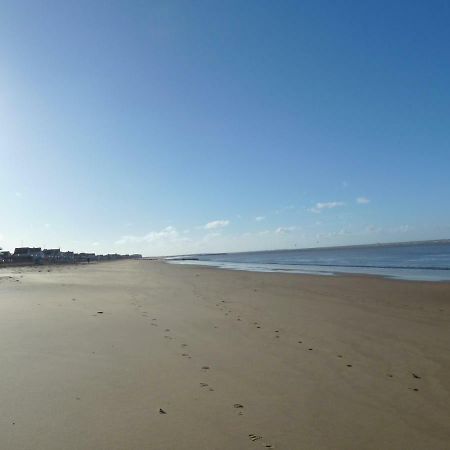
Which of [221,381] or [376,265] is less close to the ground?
[221,381]

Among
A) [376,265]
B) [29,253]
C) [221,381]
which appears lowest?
[376,265]

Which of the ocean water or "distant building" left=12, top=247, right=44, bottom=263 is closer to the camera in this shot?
the ocean water

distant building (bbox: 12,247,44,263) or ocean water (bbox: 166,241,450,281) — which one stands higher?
distant building (bbox: 12,247,44,263)

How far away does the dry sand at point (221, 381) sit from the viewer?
3.72m

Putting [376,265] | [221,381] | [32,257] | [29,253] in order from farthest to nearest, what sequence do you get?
[29,253] → [32,257] → [376,265] → [221,381]

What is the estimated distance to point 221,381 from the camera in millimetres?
5234

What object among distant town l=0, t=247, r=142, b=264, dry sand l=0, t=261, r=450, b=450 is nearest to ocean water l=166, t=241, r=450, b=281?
dry sand l=0, t=261, r=450, b=450

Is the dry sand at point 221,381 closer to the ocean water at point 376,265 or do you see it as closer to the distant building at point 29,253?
the ocean water at point 376,265

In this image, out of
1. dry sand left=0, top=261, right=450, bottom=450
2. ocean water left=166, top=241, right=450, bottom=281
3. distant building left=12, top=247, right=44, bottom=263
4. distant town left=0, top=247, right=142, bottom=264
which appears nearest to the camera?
dry sand left=0, top=261, right=450, bottom=450

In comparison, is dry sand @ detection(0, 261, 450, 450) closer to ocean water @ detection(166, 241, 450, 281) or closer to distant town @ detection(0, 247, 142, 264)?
ocean water @ detection(166, 241, 450, 281)

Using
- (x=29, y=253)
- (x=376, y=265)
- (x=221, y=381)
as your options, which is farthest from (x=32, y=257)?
(x=221, y=381)

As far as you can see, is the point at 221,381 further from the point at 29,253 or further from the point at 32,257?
the point at 29,253

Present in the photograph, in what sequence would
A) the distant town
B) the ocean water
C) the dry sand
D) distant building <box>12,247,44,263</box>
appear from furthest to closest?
distant building <box>12,247,44,263</box> → the distant town → the ocean water → the dry sand

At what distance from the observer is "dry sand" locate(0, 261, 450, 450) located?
372cm
